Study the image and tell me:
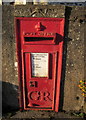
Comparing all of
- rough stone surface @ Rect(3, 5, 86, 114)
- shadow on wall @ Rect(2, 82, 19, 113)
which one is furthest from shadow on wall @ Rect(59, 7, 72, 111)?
shadow on wall @ Rect(2, 82, 19, 113)

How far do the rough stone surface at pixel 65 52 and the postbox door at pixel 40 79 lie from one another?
25cm

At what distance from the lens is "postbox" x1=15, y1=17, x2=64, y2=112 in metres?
2.41

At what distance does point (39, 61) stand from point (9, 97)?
3.96ft

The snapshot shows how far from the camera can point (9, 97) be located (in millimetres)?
3031

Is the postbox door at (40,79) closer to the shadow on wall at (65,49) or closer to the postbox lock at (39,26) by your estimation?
the shadow on wall at (65,49)

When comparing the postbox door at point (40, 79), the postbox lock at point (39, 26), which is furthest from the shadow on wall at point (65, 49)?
the postbox lock at point (39, 26)

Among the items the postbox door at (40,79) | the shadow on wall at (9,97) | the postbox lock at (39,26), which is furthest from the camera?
the shadow on wall at (9,97)

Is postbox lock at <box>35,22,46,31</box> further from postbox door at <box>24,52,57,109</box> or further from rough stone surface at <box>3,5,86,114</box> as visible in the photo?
postbox door at <box>24,52,57,109</box>

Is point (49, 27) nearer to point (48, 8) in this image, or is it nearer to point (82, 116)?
point (48, 8)

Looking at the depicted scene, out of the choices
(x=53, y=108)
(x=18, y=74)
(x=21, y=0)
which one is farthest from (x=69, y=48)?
(x=21, y=0)

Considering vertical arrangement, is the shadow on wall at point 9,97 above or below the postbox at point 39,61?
below

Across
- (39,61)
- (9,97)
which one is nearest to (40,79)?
(39,61)

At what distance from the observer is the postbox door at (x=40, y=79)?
103 inches

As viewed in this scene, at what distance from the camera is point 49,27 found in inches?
95.4
